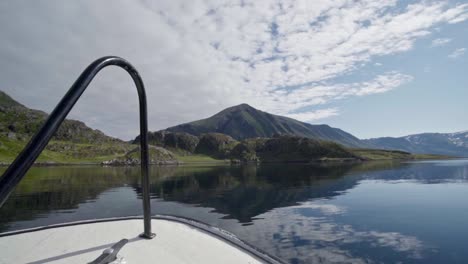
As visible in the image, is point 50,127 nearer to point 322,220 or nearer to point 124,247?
point 124,247

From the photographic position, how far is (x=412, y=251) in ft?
69.2

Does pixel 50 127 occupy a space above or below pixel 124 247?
above

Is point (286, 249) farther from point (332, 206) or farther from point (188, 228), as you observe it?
point (332, 206)

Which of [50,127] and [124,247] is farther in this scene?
[124,247]

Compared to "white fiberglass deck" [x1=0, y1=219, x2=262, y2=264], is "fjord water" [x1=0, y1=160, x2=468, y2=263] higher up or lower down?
lower down

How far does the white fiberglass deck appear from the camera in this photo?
197 inches

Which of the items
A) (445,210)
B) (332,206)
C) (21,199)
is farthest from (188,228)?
(21,199)

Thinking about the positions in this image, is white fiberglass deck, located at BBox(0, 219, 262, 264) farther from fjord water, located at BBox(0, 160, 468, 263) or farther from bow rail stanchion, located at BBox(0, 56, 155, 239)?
bow rail stanchion, located at BBox(0, 56, 155, 239)

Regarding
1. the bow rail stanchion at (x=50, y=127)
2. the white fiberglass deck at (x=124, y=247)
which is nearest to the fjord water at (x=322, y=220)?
the white fiberglass deck at (x=124, y=247)

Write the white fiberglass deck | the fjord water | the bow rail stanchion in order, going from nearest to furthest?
the bow rail stanchion → the white fiberglass deck → the fjord water

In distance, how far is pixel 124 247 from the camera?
17.5ft

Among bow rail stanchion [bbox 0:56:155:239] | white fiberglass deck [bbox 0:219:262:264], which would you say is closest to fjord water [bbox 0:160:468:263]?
white fiberglass deck [bbox 0:219:262:264]

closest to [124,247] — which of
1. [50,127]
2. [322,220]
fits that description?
[50,127]

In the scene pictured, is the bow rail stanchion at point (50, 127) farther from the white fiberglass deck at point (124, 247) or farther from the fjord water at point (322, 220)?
the fjord water at point (322, 220)
